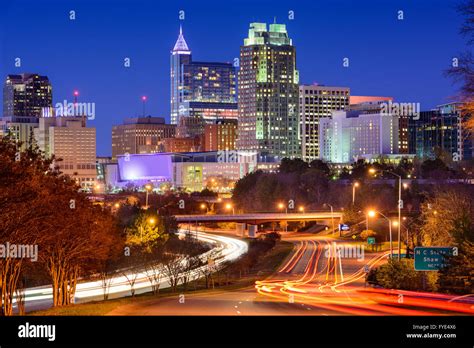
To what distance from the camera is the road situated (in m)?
31.6

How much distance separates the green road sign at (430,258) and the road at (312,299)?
4.08 feet

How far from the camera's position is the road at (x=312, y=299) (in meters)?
31.6

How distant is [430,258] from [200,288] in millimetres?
17803

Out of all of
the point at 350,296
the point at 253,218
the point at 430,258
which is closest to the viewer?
the point at 430,258

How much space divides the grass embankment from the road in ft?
2.43

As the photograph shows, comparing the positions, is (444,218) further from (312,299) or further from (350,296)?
(312,299)

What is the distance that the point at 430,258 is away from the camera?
37.7 meters

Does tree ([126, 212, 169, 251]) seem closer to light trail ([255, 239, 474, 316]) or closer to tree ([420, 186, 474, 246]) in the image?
light trail ([255, 239, 474, 316])

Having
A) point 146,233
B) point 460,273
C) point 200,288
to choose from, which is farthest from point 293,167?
point 460,273

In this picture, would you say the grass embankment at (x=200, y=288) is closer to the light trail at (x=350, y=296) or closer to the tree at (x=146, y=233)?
the light trail at (x=350, y=296)

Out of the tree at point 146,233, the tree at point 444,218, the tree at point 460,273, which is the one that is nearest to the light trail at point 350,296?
the tree at point 460,273

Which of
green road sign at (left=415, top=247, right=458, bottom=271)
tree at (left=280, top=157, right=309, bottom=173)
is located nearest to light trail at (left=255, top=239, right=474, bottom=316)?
green road sign at (left=415, top=247, right=458, bottom=271)

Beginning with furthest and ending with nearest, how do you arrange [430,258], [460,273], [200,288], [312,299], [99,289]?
[99,289]
[200,288]
[312,299]
[430,258]
[460,273]
